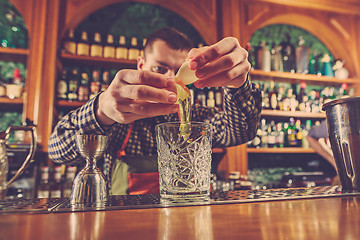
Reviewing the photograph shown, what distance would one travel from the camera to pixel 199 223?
358 millimetres

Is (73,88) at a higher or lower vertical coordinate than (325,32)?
lower

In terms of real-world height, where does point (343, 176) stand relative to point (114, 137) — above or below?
below

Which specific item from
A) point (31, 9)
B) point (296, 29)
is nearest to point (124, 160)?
point (31, 9)

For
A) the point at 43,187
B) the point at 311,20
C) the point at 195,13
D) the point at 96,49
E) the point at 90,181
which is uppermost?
the point at 311,20

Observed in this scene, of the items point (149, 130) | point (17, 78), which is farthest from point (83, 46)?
point (149, 130)

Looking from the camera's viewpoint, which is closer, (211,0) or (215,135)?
(215,135)

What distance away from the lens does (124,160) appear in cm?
124

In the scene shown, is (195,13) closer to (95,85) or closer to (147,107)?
(95,85)

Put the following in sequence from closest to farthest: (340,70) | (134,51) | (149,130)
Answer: (149,130), (134,51), (340,70)

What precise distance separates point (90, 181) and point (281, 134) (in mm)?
2594

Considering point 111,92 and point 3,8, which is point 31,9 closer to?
point 3,8

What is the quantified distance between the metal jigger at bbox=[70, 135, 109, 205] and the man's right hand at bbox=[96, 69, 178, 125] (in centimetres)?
13

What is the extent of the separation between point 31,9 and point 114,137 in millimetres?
1691

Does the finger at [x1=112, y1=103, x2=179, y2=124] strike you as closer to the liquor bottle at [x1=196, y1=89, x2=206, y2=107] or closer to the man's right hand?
the man's right hand
